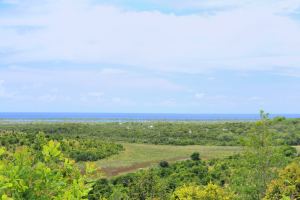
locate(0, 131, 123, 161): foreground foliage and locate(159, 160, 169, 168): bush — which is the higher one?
locate(0, 131, 123, 161): foreground foliage

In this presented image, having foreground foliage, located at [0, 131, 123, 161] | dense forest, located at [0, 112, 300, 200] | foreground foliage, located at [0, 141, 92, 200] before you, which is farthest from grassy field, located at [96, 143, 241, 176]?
foreground foliage, located at [0, 141, 92, 200]

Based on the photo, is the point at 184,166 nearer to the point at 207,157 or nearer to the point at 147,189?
the point at 207,157

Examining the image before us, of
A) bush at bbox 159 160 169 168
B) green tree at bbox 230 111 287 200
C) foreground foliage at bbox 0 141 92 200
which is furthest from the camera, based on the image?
bush at bbox 159 160 169 168

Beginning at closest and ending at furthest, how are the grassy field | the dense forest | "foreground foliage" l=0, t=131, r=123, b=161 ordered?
the dense forest
the grassy field
"foreground foliage" l=0, t=131, r=123, b=161

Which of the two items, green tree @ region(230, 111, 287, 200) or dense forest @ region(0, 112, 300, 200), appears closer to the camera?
dense forest @ region(0, 112, 300, 200)

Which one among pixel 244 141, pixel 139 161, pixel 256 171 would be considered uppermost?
pixel 244 141

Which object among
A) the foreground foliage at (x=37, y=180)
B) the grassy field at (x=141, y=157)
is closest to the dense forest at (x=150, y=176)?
the foreground foliage at (x=37, y=180)

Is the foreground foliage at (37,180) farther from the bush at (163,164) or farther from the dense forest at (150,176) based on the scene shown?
the bush at (163,164)

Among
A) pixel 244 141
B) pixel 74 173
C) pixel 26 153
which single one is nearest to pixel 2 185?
pixel 26 153

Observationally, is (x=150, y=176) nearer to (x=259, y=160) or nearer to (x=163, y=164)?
(x=163, y=164)

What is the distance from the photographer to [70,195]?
13.9 ft

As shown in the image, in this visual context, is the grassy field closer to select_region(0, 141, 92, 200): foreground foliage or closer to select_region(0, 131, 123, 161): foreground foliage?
select_region(0, 131, 123, 161): foreground foliage

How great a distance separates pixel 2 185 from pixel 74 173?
1416mm

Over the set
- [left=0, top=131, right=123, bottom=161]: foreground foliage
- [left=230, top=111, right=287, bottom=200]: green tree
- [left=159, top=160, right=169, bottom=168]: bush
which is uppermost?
[left=230, top=111, right=287, bottom=200]: green tree
